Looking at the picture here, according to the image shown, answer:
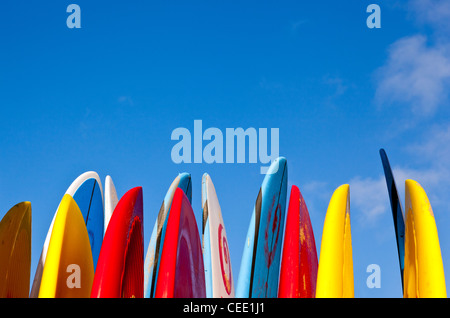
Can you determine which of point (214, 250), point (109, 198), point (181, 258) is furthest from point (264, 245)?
point (109, 198)

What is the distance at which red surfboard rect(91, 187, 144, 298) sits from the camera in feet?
12.2

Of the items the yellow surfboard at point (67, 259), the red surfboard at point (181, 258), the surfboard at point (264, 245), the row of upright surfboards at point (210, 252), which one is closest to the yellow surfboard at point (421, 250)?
the row of upright surfboards at point (210, 252)

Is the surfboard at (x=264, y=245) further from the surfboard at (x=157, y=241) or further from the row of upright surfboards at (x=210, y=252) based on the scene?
the surfboard at (x=157, y=241)

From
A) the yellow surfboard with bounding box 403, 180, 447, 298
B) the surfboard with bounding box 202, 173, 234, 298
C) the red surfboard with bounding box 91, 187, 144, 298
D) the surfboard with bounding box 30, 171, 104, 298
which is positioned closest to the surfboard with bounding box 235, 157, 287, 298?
the surfboard with bounding box 202, 173, 234, 298

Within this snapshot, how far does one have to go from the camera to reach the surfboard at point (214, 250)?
4527 millimetres

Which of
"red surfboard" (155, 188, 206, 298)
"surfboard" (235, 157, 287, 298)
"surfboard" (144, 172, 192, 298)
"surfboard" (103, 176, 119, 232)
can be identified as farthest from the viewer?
"surfboard" (103, 176, 119, 232)

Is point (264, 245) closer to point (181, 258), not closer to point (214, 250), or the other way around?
point (214, 250)

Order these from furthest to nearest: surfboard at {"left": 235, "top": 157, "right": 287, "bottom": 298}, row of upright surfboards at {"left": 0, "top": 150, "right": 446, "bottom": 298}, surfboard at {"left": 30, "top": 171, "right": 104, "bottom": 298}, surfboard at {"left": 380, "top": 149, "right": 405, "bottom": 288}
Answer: surfboard at {"left": 30, "top": 171, "right": 104, "bottom": 298} → surfboard at {"left": 380, "top": 149, "right": 405, "bottom": 288} → surfboard at {"left": 235, "top": 157, "right": 287, "bottom": 298} → row of upright surfboards at {"left": 0, "top": 150, "right": 446, "bottom": 298}

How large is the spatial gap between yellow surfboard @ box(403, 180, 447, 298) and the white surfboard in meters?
3.01

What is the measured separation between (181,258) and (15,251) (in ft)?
4.48

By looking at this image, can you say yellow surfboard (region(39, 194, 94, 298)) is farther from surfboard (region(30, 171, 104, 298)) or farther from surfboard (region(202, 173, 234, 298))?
surfboard (region(30, 171, 104, 298))

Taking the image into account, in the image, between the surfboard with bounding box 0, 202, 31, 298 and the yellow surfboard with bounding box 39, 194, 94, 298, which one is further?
the surfboard with bounding box 0, 202, 31, 298

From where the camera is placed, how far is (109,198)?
5883 millimetres
